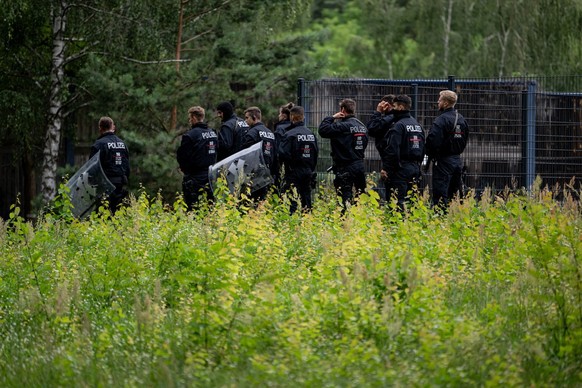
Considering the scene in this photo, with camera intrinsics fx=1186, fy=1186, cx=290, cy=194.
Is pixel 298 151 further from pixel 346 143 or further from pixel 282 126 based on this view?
pixel 282 126

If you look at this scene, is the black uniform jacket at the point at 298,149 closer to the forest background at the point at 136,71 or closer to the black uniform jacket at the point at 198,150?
the black uniform jacket at the point at 198,150

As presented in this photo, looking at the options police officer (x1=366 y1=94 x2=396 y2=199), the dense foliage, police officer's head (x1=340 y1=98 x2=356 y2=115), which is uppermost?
police officer's head (x1=340 y1=98 x2=356 y2=115)

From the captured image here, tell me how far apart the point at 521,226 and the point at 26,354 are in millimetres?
4252

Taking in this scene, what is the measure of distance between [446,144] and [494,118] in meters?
3.36

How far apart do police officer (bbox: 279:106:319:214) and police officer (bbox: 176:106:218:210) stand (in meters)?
1.01

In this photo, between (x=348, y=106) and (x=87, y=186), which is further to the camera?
(x=348, y=106)

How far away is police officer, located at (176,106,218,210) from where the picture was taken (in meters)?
16.7

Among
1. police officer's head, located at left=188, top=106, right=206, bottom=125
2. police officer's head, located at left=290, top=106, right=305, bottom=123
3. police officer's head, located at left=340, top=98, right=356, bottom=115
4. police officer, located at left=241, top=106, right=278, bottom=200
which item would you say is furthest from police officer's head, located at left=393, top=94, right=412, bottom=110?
police officer's head, located at left=188, top=106, right=206, bottom=125

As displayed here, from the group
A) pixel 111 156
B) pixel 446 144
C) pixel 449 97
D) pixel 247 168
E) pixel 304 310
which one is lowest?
pixel 304 310

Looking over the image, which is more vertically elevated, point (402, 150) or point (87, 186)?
point (402, 150)

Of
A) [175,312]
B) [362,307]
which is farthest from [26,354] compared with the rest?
[362,307]

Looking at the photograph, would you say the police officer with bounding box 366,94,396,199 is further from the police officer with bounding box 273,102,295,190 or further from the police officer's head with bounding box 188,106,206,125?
the police officer's head with bounding box 188,106,206,125

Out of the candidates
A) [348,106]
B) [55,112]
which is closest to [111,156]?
[348,106]

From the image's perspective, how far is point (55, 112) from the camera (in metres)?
23.7
